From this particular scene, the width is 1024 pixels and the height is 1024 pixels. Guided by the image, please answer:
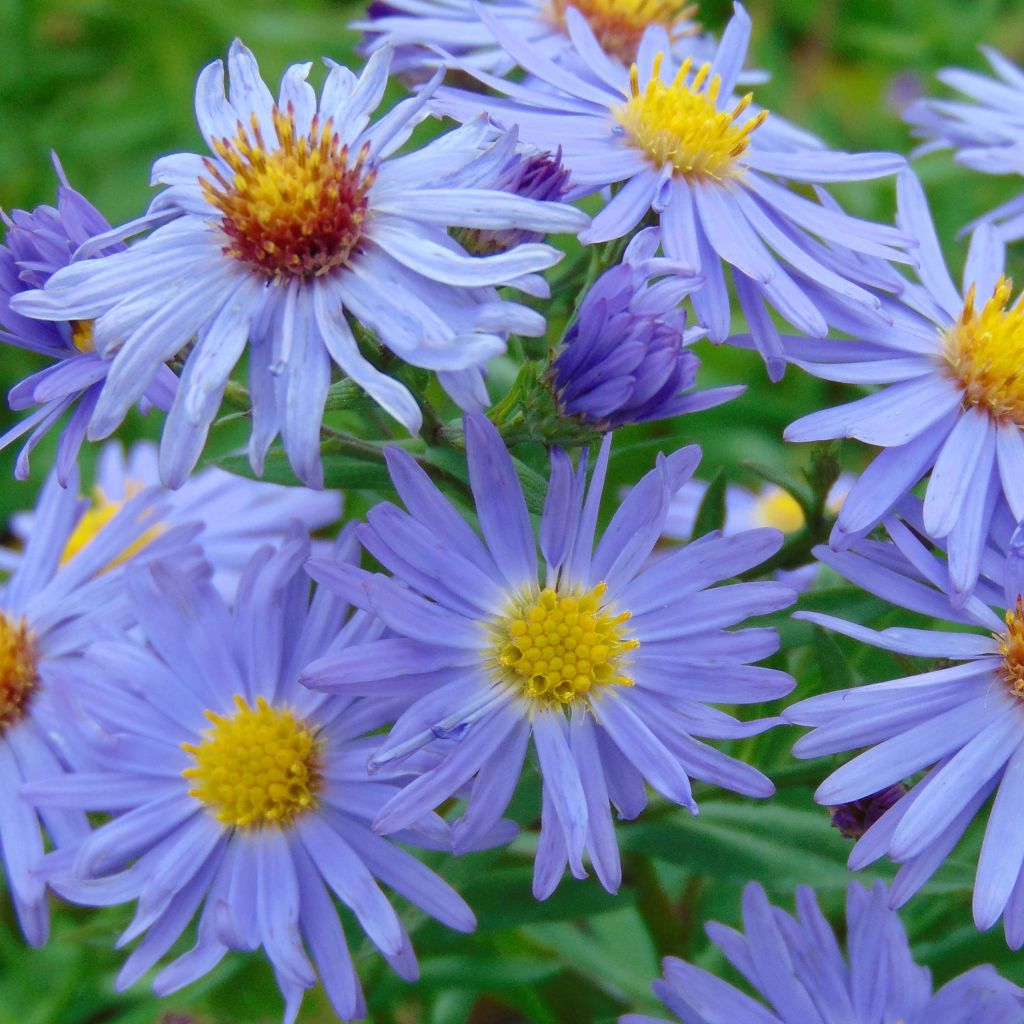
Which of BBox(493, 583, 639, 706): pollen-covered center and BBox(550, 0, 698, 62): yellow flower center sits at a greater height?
BBox(550, 0, 698, 62): yellow flower center

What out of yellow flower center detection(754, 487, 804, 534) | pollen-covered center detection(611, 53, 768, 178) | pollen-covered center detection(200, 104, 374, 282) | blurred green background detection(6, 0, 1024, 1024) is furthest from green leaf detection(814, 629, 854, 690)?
yellow flower center detection(754, 487, 804, 534)

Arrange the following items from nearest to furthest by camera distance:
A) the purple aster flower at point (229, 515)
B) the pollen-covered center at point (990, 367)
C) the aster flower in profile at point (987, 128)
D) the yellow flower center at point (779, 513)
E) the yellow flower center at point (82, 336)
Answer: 1. the yellow flower center at point (82, 336)
2. the pollen-covered center at point (990, 367)
3. the aster flower in profile at point (987, 128)
4. the purple aster flower at point (229, 515)
5. the yellow flower center at point (779, 513)

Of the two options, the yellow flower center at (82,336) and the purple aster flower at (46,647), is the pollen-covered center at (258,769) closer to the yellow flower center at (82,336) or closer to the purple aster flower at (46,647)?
the purple aster flower at (46,647)

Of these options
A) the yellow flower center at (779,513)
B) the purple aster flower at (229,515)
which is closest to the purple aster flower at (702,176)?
the purple aster flower at (229,515)

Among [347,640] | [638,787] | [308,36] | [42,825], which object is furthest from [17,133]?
[638,787]

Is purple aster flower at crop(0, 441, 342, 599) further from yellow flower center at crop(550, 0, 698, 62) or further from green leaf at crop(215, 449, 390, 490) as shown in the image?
yellow flower center at crop(550, 0, 698, 62)

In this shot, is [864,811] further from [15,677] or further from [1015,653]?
[15,677]
